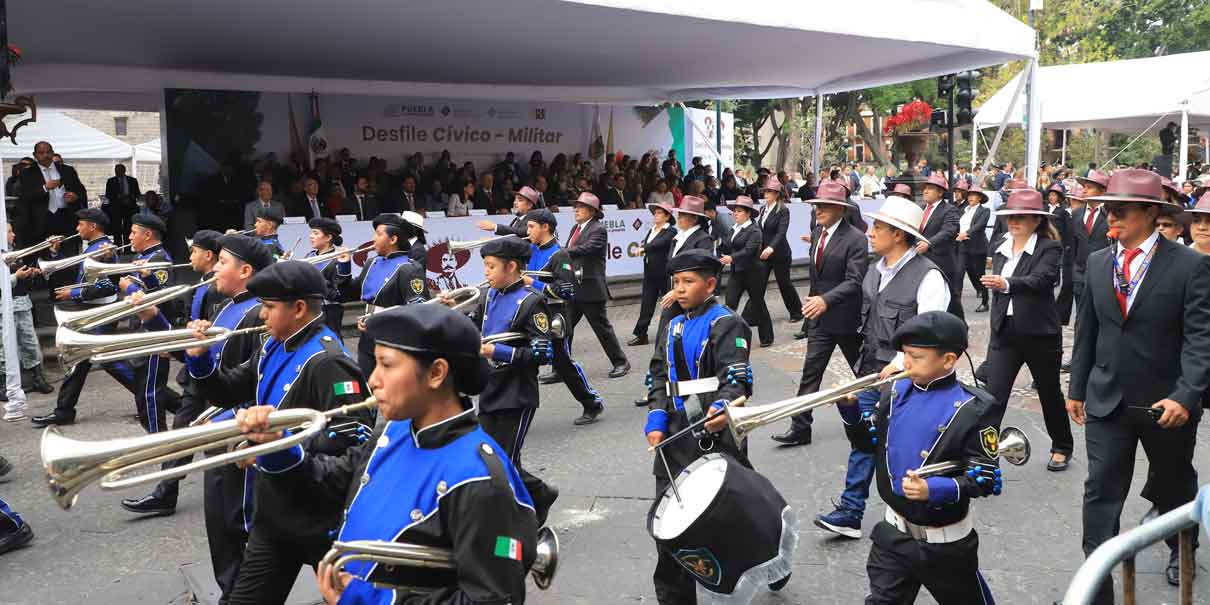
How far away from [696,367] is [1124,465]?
2116 millimetres

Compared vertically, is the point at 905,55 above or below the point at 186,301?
above

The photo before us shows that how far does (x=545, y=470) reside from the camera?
7812 millimetres

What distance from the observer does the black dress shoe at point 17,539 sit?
6.32 m

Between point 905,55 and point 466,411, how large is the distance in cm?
1593

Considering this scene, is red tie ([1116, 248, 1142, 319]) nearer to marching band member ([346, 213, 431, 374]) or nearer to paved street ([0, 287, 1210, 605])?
paved street ([0, 287, 1210, 605])

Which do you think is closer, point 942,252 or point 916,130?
point 942,252

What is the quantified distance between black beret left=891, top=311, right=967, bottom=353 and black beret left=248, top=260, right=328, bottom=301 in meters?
2.46

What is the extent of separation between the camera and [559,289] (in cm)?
973

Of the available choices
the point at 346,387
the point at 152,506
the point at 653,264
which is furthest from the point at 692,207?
the point at 346,387

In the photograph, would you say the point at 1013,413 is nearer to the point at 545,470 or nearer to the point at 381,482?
the point at 545,470

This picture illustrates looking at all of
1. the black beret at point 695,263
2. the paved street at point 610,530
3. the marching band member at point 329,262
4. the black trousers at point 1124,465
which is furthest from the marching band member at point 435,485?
the marching band member at point 329,262

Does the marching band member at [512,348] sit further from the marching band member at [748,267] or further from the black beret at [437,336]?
the marching band member at [748,267]

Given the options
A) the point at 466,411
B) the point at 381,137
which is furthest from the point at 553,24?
the point at 466,411

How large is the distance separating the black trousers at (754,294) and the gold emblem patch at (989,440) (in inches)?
333
